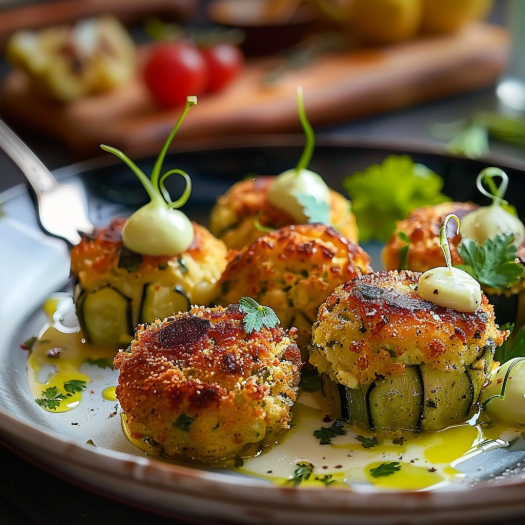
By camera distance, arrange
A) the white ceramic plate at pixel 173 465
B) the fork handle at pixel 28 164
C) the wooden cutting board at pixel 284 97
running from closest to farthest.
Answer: the white ceramic plate at pixel 173 465 < the fork handle at pixel 28 164 < the wooden cutting board at pixel 284 97

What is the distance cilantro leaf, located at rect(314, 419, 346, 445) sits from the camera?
6.17 ft

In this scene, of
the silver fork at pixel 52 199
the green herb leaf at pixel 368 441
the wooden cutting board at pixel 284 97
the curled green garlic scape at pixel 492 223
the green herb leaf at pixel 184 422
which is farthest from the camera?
the wooden cutting board at pixel 284 97

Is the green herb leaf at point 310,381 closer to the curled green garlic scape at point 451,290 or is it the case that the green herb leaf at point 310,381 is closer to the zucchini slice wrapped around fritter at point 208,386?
the zucchini slice wrapped around fritter at point 208,386

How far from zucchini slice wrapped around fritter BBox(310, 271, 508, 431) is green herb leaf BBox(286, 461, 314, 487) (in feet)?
0.63

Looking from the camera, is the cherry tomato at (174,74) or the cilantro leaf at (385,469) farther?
the cherry tomato at (174,74)

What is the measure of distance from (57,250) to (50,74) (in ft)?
6.37

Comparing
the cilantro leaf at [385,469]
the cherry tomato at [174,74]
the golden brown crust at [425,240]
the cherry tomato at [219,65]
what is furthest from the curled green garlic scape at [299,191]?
the cherry tomato at [219,65]

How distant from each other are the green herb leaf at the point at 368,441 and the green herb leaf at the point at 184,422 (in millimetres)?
435

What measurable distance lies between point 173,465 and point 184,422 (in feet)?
0.32

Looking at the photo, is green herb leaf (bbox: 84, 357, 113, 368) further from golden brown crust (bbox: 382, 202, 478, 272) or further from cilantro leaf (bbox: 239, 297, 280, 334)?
golden brown crust (bbox: 382, 202, 478, 272)

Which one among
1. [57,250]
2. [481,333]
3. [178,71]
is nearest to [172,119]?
[178,71]

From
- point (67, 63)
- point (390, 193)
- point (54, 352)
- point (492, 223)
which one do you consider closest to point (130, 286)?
point (54, 352)

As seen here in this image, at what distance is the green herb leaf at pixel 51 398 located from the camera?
6.65 feet

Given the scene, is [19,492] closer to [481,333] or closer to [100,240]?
[100,240]
